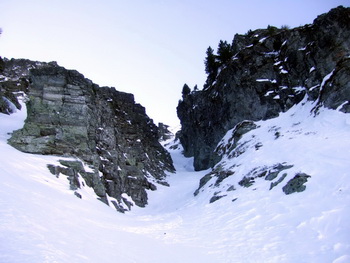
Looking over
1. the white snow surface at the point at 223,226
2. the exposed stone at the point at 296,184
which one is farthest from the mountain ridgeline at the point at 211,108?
the white snow surface at the point at 223,226

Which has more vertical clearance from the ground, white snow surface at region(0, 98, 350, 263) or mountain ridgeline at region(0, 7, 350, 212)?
mountain ridgeline at region(0, 7, 350, 212)

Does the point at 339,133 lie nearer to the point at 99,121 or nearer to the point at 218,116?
the point at 99,121

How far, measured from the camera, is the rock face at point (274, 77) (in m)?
27.5

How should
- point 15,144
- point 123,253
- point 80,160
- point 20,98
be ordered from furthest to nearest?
point 20,98
point 80,160
point 15,144
point 123,253

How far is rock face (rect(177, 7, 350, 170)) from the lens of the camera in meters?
27.5

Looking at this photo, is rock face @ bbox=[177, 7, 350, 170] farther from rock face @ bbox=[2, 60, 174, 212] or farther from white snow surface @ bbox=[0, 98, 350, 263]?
rock face @ bbox=[2, 60, 174, 212]

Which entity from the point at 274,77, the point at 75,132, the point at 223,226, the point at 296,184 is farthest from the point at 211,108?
the point at 223,226

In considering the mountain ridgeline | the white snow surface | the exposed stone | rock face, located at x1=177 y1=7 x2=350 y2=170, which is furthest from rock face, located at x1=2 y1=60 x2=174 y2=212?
rock face, located at x1=177 y1=7 x2=350 y2=170

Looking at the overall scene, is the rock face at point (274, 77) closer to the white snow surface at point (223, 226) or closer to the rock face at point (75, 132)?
the white snow surface at point (223, 226)

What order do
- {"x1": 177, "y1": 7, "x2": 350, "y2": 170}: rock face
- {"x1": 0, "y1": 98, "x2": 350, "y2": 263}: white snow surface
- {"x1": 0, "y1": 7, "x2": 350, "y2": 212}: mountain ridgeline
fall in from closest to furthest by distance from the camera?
{"x1": 0, "y1": 98, "x2": 350, "y2": 263}: white snow surface, {"x1": 0, "y1": 7, "x2": 350, "y2": 212}: mountain ridgeline, {"x1": 177, "y1": 7, "x2": 350, "y2": 170}: rock face

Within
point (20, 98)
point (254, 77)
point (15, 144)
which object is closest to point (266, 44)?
point (254, 77)

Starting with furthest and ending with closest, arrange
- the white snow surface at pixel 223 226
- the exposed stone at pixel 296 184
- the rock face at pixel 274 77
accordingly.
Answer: the rock face at pixel 274 77, the exposed stone at pixel 296 184, the white snow surface at pixel 223 226

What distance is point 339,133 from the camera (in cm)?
1795

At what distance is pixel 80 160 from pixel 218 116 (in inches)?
1177
